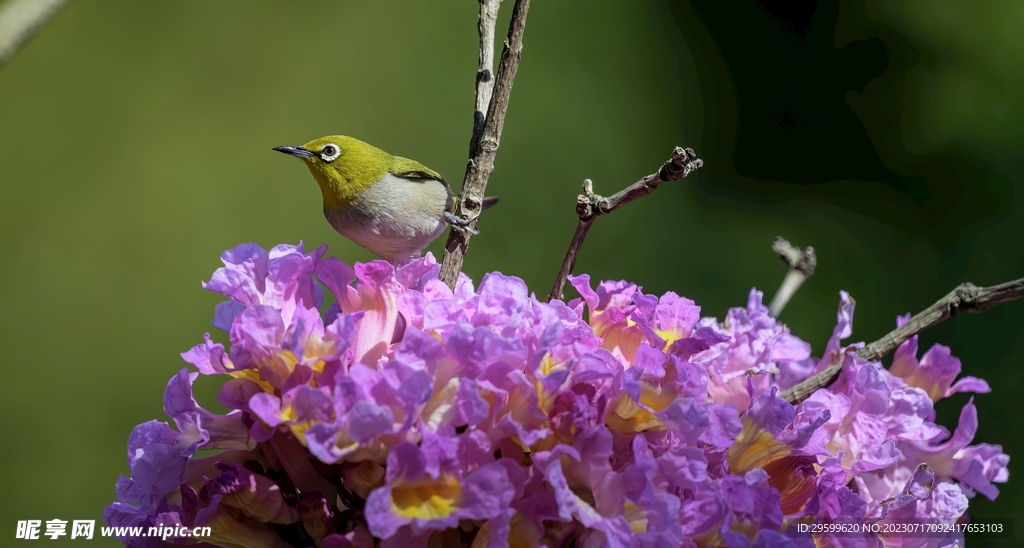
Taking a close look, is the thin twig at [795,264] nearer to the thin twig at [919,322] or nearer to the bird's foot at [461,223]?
the thin twig at [919,322]

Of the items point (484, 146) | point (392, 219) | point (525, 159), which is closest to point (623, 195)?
point (484, 146)

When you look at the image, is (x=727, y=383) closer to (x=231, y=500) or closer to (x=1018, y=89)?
(x=231, y=500)

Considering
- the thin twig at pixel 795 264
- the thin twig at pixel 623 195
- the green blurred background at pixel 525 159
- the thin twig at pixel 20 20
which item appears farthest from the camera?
the green blurred background at pixel 525 159

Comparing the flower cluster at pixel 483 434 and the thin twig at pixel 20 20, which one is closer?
the thin twig at pixel 20 20

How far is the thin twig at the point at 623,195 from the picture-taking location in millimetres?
517

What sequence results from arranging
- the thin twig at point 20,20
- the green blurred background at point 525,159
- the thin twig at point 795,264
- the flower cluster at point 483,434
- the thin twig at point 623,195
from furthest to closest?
the green blurred background at point 525,159 < the thin twig at point 795,264 < the thin twig at point 623,195 < the flower cluster at point 483,434 < the thin twig at point 20,20

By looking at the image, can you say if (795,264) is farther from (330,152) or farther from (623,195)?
(330,152)

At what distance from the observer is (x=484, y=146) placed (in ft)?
1.82

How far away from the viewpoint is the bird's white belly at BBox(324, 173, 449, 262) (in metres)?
0.81

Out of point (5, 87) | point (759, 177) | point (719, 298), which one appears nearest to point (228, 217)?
point (5, 87)

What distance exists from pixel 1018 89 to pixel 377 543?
9.03ft

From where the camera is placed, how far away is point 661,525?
41 centimetres

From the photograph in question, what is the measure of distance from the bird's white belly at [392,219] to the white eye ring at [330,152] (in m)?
0.06

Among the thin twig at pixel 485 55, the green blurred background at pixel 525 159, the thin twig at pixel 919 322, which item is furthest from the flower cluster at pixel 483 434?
the green blurred background at pixel 525 159
